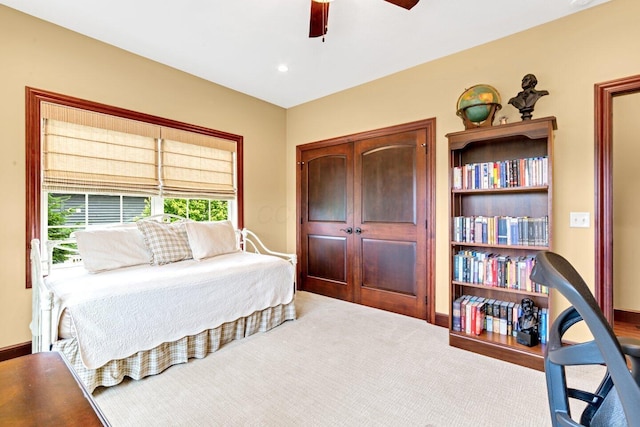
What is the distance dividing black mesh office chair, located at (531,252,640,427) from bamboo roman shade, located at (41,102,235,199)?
10.9 ft

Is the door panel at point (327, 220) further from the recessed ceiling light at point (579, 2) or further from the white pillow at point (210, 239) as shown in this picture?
the recessed ceiling light at point (579, 2)

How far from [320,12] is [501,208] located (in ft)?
7.12

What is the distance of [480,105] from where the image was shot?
246cm

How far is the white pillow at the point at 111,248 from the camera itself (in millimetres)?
2430

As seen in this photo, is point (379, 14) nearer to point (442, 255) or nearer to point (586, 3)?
point (586, 3)

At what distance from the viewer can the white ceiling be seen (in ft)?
7.48

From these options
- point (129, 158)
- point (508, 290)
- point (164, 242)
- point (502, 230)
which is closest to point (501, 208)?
point (502, 230)

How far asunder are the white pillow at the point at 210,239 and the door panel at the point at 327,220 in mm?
1161

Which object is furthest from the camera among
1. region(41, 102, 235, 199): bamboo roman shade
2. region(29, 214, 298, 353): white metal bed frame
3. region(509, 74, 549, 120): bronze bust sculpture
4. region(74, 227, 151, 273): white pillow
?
region(41, 102, 235, 199): bamboo roman shade

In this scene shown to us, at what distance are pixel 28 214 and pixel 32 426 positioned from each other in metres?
2.56

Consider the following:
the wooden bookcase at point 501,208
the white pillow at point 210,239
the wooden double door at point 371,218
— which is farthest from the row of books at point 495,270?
the white pillow at point 210,239

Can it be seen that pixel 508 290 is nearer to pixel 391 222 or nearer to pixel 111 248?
pixel 391 222

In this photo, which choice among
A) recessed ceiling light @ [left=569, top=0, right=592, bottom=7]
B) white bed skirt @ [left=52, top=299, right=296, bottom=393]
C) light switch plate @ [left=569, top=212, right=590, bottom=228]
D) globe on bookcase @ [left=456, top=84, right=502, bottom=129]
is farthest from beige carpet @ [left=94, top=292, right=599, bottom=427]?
recessed ceiling light @ [left=569, top=0, right=592, bottom=7]

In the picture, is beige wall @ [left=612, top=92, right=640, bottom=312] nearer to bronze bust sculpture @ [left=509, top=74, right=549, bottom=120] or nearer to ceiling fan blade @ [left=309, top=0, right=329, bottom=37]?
bronze bust sculpture @ [left=509, top=74, right=549, bottom=120]
